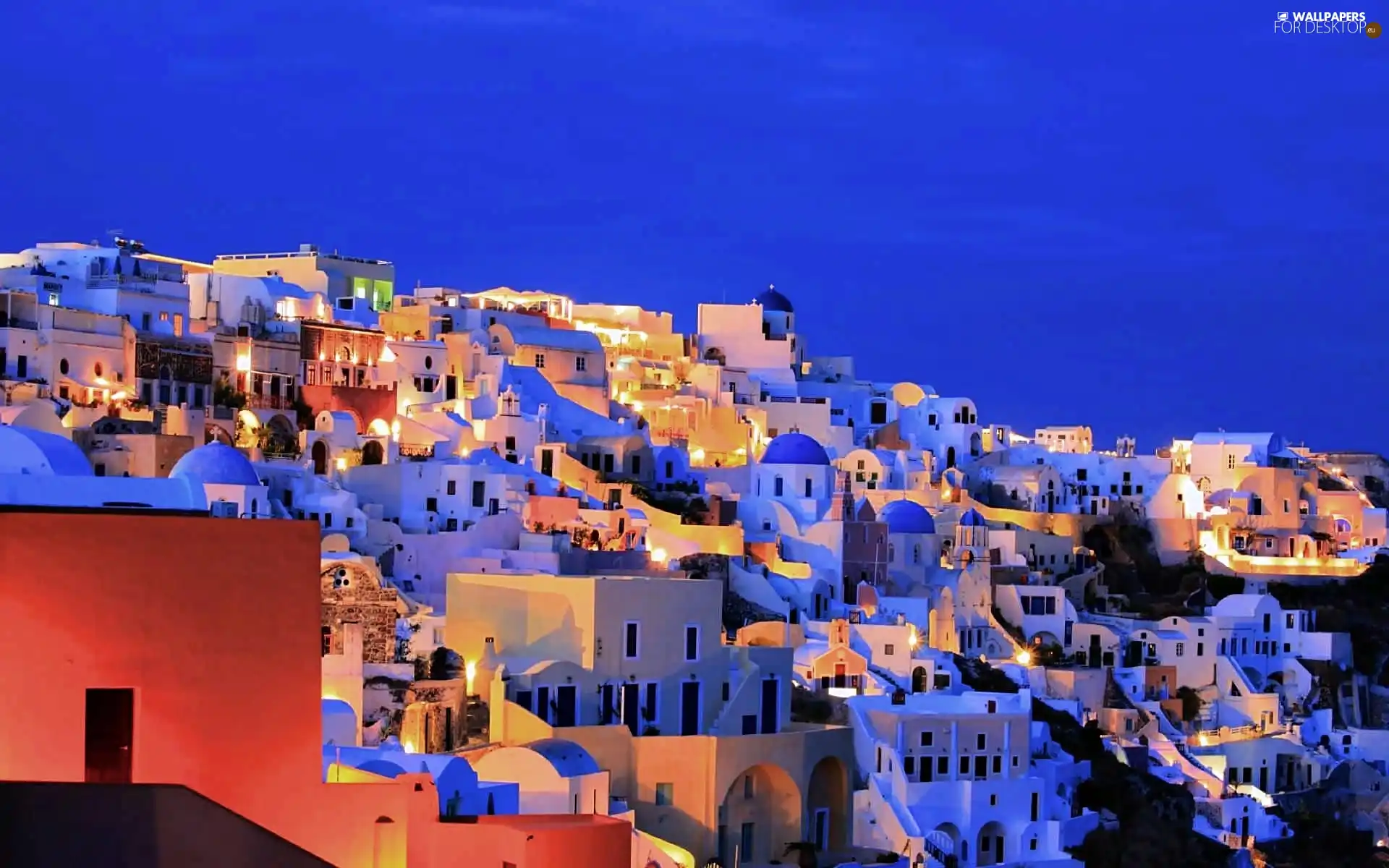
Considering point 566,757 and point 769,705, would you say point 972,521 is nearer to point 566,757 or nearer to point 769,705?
point 769,705

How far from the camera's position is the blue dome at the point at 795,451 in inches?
1858

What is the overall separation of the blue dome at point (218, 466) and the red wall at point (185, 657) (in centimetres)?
2179

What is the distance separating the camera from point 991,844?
3619cm

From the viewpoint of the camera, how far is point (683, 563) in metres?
40.8

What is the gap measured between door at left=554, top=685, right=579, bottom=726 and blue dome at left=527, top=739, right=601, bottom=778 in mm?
2468

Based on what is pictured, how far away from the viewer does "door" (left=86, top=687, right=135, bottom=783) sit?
11.2 meters

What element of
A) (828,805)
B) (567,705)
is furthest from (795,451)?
(567,705)

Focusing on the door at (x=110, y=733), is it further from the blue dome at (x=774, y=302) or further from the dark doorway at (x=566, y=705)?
the blue dome at (x=774, y=302)

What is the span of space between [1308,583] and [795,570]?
20580 millimetres

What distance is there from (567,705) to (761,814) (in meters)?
3.62

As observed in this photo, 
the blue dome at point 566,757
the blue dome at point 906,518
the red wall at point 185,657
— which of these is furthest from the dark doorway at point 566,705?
the red wall at point 185,657

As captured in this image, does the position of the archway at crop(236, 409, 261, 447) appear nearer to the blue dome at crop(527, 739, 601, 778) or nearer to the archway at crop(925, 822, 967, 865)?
the blue dome at crop(527, 739, 601, 778)

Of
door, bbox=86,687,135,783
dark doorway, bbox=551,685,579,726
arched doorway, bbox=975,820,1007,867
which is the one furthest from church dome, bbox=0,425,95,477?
arched doorway, bbox=975,820,1007,867

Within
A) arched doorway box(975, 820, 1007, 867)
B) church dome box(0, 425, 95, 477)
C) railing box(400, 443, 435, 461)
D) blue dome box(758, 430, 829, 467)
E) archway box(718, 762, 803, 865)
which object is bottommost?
arched doorway box(975, 820, 1007, 867)
